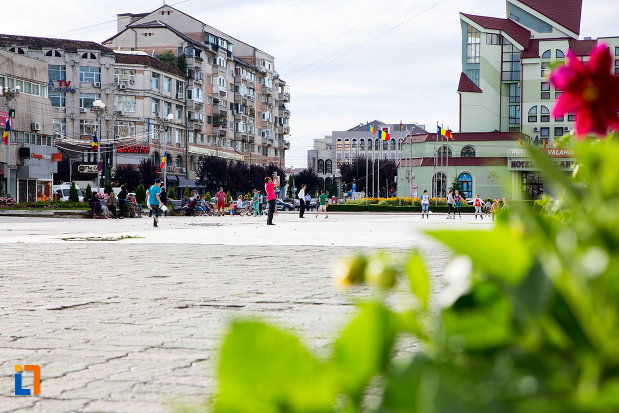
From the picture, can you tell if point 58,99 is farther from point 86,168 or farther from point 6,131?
point 6,131

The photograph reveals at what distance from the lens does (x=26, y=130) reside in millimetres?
50219

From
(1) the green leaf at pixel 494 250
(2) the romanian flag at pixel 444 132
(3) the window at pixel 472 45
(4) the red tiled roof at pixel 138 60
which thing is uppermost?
(3) the window at pixel 472 45

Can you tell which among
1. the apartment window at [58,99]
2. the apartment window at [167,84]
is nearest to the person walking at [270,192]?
the apartment window at [58,99]

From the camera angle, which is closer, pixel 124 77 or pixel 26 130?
pixel 26 130

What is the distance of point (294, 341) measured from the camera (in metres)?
0.58

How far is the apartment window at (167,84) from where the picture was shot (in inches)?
2707

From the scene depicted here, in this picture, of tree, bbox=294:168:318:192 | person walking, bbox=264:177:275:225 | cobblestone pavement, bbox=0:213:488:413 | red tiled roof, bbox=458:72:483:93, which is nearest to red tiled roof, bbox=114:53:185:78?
red tiled roof, bbox=458:72:483:93

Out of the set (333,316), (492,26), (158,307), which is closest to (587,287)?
(333,316)

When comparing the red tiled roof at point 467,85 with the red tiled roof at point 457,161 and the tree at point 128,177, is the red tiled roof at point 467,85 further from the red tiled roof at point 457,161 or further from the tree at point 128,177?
the tree at point 128,177

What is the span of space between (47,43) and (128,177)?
1332 centimetres

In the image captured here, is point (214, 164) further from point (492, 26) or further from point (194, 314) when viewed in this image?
point (194, 314)

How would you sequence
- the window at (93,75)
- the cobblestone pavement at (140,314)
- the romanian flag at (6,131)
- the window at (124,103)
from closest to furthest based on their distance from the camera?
1. the cobblestone pavement at (140,314)
2. the romanian flag at (6,131)
3. the window at (93,75)
4. the window at (124,103)

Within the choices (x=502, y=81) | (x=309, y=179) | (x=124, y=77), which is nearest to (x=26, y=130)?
(x=124, y=77)

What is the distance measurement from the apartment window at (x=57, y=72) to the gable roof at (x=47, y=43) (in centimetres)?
159
